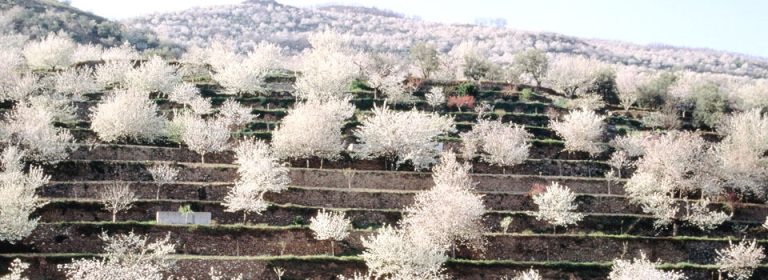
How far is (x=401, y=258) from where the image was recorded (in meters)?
48.2

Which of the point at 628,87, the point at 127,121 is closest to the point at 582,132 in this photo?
the point at 628,87

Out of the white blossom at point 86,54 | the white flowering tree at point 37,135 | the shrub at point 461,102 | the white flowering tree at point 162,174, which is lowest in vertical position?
the white blossom at point 86,54

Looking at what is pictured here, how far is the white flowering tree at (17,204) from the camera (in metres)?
46.4

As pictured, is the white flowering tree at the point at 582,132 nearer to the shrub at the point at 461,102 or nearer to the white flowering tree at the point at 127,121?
the shrub at the point at 461,102

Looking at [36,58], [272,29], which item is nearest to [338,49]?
[36,58]

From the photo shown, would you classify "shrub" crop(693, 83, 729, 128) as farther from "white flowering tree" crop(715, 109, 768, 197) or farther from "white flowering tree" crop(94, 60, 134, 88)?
"white flowering tree" crop(94, 60, 134, 88)

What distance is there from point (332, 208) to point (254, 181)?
5708 mm

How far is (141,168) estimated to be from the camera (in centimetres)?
5925

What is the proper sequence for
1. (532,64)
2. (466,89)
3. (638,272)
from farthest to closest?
(532,64), (466,89), (638,272)

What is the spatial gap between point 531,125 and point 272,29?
122 meters

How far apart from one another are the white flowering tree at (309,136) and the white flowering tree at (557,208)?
17204 millimetres

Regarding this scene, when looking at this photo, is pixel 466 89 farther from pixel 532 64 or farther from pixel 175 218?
pixel 175 218

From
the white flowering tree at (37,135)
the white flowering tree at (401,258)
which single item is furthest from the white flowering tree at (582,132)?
the white flowering tree at (37,135)

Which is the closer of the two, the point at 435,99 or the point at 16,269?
the point at 16,269
